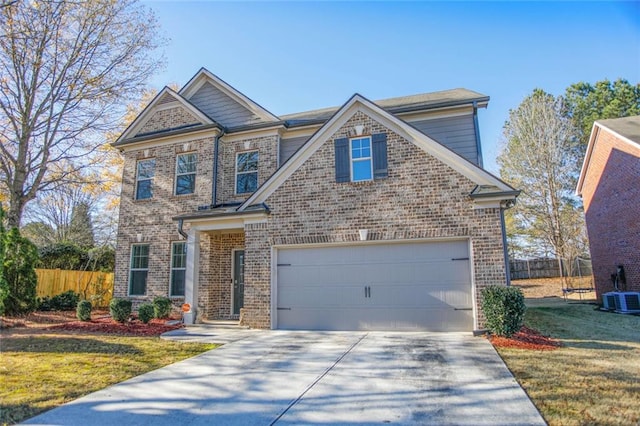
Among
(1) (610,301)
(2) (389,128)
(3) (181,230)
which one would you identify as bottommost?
(1) (610,301)

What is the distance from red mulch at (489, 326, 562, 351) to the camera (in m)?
7.20

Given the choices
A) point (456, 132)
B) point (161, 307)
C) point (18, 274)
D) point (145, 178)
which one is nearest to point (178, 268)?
point (161, 307)

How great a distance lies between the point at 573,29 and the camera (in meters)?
8.06

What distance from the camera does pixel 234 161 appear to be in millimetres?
13781

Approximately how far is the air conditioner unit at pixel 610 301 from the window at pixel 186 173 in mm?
16056

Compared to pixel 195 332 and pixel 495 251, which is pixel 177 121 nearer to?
pixel 195 332

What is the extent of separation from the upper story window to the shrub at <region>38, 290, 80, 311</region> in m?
12.2

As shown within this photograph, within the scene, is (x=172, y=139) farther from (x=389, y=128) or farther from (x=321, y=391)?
(x=321, y=391)

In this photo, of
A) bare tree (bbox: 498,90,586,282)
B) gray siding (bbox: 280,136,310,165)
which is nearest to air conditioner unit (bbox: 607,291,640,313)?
bare tree (bbox: 498,90,586,282)

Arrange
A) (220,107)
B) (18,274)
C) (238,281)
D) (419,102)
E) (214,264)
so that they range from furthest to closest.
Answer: (220,107) → (419,102) → (18,274) → (238,281) → (214,264)

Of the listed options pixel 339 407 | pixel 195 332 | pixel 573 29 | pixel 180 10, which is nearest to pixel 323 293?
pixel 195 332

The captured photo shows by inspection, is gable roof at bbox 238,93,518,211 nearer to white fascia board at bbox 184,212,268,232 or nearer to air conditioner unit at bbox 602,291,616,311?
white fascia board at bbox 184,212,268,232

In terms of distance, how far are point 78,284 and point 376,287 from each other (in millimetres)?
14999

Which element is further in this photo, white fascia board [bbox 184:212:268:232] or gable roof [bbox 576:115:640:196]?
gable roof [bbox 576:115:640:196]
